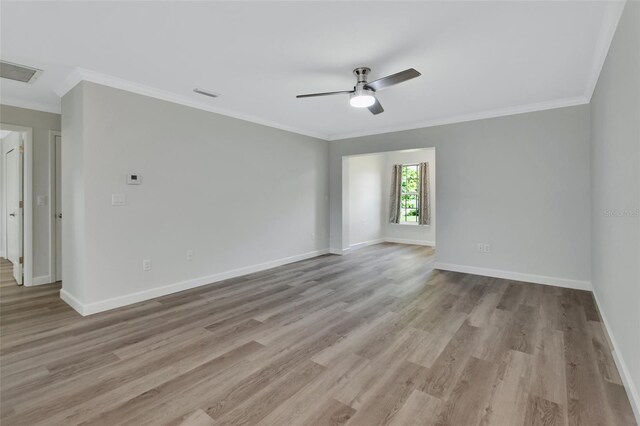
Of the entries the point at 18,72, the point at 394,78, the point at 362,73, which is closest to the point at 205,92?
the point at 18,72

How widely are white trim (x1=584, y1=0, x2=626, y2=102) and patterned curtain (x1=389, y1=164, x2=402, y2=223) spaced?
5.01m

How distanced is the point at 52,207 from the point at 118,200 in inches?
74.1

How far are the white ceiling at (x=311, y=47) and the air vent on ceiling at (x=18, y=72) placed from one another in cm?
9

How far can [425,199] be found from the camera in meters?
7.89

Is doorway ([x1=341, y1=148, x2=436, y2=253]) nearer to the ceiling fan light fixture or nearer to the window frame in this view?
the window frame

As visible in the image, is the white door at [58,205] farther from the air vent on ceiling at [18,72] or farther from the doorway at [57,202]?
the air vent on ceiling at [18,72]

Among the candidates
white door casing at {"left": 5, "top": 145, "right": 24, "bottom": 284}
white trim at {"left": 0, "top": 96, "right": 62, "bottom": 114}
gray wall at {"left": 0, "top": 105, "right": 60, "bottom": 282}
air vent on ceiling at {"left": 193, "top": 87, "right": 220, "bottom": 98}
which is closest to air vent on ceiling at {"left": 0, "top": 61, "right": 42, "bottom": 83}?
white trim at {"left": 0, "top": 96, "right": 62, "bottom": 114}

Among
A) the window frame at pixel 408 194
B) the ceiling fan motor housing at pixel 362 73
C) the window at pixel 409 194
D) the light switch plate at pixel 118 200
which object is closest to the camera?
the ceiling fan motor housing at pixel 362 73

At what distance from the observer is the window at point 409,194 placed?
8.23 m

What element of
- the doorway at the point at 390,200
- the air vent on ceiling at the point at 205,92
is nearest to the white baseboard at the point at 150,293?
the air vent on ceiling at the point at 205,92

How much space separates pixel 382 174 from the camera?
8.55 m

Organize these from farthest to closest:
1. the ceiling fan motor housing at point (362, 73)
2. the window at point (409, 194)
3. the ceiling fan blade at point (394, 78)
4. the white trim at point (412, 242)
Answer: the window at point (409, 194), the white trim at point (412, 242), the ceiling fan motor housing at point (362, 73), the ceiling fan blade at point (394, 78)

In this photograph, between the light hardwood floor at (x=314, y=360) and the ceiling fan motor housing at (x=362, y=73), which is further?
the ceiling fan motor housing at (x=362, y=73)

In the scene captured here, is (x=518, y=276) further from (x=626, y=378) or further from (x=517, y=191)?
(x=626, y=378)
